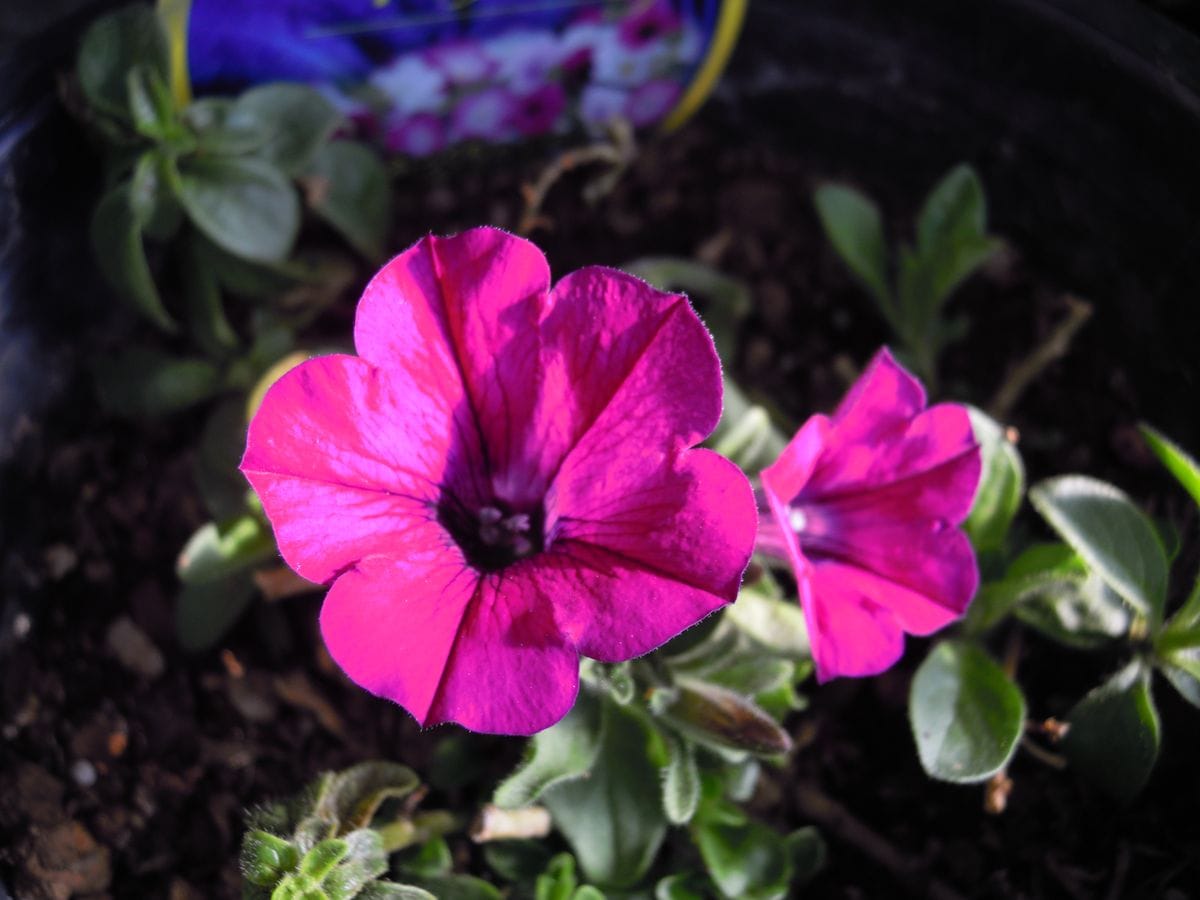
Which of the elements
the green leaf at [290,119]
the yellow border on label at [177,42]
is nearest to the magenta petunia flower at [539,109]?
the green leaf at [290,119]

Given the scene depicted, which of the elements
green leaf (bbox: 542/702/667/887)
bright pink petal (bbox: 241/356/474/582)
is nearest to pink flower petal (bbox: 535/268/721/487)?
bright pink petal (bbox: 241/356/474/582)

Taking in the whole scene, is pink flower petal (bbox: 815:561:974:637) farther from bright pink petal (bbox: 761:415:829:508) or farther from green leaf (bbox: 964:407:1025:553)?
green leaf (bbox: 964:407:1025:553)

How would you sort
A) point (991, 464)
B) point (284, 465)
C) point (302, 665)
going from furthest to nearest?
point (302, 665), point (991, 464), point (284, 465)

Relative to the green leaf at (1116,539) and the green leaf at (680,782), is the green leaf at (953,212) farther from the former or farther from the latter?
the green leaf at (680,782)

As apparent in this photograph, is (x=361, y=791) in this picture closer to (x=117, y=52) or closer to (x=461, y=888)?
(x=461, y=888)

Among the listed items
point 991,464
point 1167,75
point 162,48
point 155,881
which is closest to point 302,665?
point 155,881

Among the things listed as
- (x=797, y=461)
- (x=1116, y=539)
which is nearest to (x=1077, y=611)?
(x=1116, y=539)

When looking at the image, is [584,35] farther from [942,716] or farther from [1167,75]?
[942,716]
